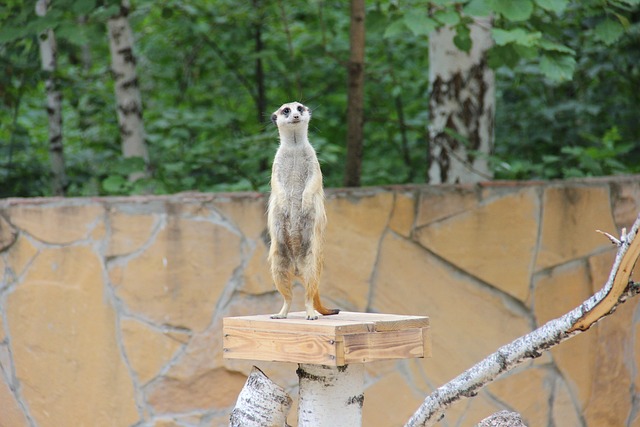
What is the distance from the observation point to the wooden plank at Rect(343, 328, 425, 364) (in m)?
2.24

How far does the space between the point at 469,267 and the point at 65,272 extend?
6.13ft

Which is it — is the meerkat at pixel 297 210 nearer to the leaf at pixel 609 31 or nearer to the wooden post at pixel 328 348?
the wooden post at pixel 328 348

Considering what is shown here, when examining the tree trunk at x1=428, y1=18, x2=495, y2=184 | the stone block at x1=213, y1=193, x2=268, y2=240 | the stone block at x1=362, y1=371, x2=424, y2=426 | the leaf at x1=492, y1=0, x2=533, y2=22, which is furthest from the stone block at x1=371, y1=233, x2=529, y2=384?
the leaf at x1=492, y1=0, x2=533, y2=22

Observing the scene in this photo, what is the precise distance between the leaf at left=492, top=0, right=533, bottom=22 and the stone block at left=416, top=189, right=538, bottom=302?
3.33 feet

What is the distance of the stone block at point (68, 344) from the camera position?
402 centimetres

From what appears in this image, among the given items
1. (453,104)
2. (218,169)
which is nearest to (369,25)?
(453,104)

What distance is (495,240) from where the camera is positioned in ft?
13.1

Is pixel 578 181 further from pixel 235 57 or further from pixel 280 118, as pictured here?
pixel 235 57

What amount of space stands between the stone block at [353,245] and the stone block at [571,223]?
74 cm

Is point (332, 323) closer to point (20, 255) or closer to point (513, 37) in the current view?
point (513, 37)

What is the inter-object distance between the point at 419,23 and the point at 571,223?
52.9 inches

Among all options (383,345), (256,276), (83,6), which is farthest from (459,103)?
(383,345)

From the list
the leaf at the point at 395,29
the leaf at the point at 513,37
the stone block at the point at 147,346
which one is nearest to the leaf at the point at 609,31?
the leaf at the point at 513,37

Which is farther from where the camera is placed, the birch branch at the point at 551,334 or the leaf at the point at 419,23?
the leaf at the point at 419,23
